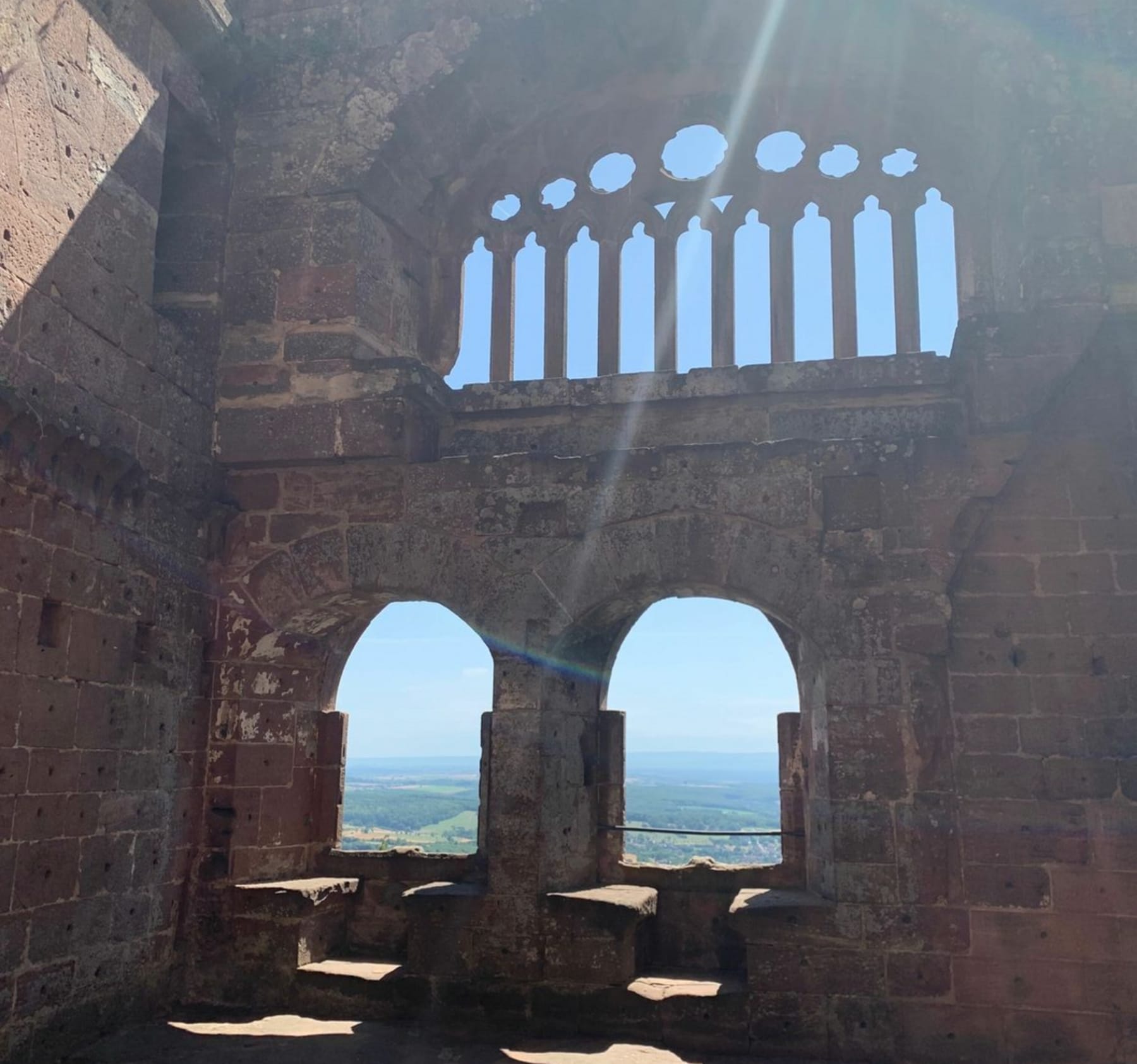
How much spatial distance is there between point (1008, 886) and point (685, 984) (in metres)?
1.62

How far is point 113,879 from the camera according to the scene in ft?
17.7

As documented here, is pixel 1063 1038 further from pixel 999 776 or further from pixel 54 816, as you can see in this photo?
pixel 54 816

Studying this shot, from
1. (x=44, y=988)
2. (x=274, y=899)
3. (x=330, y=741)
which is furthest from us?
(x=330, y=741)

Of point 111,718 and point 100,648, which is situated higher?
point 100,648

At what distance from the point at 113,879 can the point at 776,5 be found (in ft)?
19.4

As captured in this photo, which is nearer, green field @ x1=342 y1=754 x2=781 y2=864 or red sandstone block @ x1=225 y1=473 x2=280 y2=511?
red sandstone block @ x1=225 y1=473 x2=280 y2=511

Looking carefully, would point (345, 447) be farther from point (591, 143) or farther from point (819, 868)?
point (819, 868)

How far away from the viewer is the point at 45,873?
16.2ft

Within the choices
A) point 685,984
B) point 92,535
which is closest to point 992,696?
point 685,984

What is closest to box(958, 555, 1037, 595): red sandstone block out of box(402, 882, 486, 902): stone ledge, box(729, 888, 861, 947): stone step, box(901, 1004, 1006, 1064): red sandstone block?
box(729, 888, 861, 947): stone step

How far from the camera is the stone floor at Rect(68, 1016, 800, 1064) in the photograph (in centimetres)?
508

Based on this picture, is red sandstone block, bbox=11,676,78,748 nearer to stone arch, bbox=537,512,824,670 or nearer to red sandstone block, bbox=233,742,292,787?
red sandstone block, bbox=233,742,292,787

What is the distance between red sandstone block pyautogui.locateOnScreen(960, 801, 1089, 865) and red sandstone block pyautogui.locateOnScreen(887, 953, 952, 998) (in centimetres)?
48

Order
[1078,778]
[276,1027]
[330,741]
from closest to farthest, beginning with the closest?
[1078,778] < [276,1027] < [330,741]
